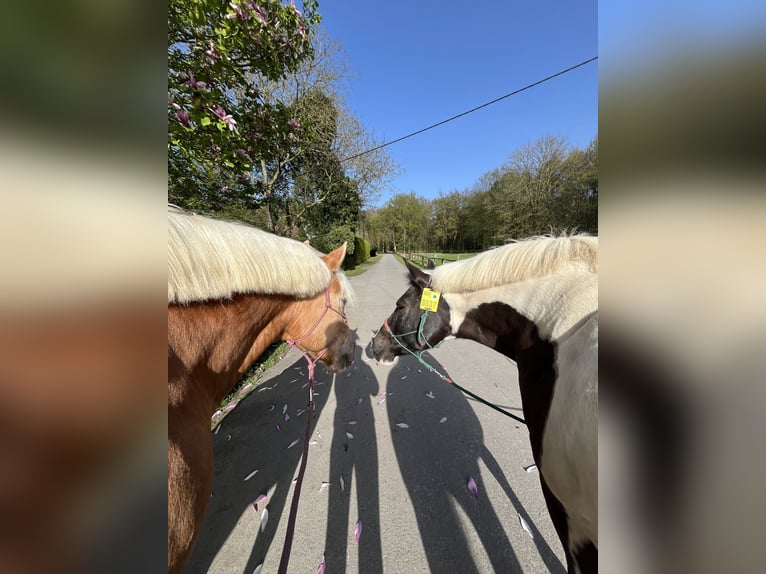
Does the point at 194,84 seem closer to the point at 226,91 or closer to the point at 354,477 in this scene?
the point at 226,91

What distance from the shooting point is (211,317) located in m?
1.36

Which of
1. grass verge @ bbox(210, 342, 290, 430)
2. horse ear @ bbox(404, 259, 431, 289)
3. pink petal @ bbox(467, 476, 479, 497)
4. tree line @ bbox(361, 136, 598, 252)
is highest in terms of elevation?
tree line @ bbox(361, 136, 598, 252)

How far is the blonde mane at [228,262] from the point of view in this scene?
1.16 m

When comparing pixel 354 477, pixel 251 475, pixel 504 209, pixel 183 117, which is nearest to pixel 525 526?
pixel 354 477

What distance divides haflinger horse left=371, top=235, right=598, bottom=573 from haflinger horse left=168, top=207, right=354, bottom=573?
111 centimetres

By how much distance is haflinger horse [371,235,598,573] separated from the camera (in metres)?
1.16

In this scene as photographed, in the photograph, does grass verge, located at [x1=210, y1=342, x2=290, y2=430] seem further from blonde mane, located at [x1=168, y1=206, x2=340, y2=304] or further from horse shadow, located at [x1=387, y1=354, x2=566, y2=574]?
horse shadow, located at [x1=387, y1=354, x2=566, y2=574]

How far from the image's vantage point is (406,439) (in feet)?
10.8

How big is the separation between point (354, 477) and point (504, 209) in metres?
26.0
